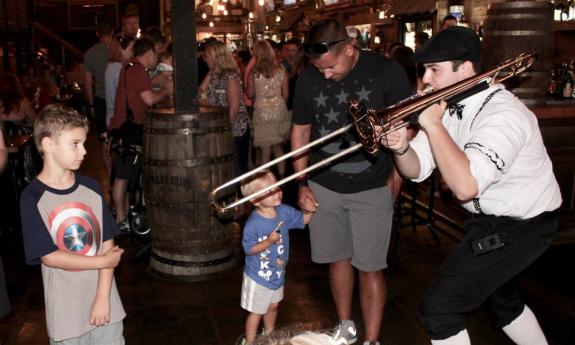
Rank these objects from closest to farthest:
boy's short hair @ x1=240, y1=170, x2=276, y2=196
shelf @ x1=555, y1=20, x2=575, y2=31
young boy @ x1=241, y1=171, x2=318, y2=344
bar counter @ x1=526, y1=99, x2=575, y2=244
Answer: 1. young boy @ x1=241, y1=171, x2=318, y2=344
2. boy's short hair @ x1=240, y1=170, x2=276, y2=196
3. bar counter @ x1=526, y1=99, x2=575, y2=244
4. shelf @ x1=555, y1=20, x2=575, y2=31

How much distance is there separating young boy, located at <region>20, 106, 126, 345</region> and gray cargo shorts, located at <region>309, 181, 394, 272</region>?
1.48 m

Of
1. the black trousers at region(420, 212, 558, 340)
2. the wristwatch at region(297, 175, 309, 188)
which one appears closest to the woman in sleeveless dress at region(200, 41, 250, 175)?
the wristwatch at region(297, 175, 309, 188)

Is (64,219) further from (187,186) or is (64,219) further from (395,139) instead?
(187,186)

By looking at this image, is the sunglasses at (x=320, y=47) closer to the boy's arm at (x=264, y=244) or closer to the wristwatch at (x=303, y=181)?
the wristwatch at (x=303, y=181)

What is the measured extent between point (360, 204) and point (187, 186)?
6.23 ft

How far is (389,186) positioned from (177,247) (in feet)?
7.40

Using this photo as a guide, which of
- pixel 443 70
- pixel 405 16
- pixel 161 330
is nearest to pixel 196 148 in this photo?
pixel 161 330

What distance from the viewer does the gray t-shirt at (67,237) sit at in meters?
2.88

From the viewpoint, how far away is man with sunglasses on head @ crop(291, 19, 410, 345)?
3.84m

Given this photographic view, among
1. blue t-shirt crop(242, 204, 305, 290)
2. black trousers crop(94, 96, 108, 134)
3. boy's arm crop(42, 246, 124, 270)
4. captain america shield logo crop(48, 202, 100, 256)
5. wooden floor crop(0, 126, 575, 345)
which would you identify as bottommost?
wooden floor crop(0, 126, 575, 345)

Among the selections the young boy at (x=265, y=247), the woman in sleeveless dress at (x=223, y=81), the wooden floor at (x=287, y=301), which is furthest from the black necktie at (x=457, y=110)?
the woman in sleeveless dress at (x=223, y=81)

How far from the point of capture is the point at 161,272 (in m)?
5.63

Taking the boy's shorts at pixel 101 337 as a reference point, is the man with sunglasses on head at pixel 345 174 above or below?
above

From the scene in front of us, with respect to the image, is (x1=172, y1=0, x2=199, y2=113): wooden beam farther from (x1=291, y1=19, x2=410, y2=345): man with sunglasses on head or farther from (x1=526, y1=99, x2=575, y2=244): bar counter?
(x1=526, y1=99, x2=575, y2=244): bar counter
